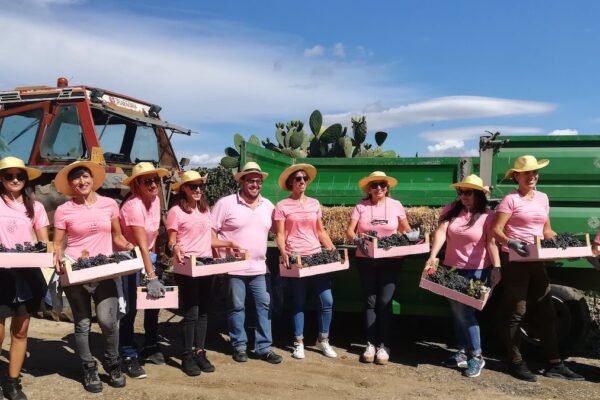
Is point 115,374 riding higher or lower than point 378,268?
lower

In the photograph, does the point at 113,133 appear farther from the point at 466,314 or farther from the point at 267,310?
the point at 466,314

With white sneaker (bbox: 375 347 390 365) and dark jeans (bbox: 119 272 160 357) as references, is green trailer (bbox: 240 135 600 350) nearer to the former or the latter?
white sneaker (bbox: 375 347 390 365)

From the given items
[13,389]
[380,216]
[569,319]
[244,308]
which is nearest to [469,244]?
[380,216]

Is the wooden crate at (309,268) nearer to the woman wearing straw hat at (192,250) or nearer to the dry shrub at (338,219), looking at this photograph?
the woman wearing straw hat at (192,250)

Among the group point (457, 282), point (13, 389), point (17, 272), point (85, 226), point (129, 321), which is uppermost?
point (85, 226)

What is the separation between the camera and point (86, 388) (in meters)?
4.54

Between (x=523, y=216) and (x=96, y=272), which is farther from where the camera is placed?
(x=523, y=216)

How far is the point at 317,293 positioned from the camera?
5625 millimetres

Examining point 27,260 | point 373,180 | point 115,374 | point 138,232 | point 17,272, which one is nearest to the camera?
point 27,260

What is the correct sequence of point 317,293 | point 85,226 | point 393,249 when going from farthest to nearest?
point 317,293 → point 393,249 → point 85,226

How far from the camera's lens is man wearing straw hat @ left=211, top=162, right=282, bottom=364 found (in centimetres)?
534

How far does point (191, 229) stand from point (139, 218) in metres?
0.47

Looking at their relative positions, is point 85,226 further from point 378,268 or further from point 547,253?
point 547,253

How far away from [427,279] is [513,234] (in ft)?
2.73
